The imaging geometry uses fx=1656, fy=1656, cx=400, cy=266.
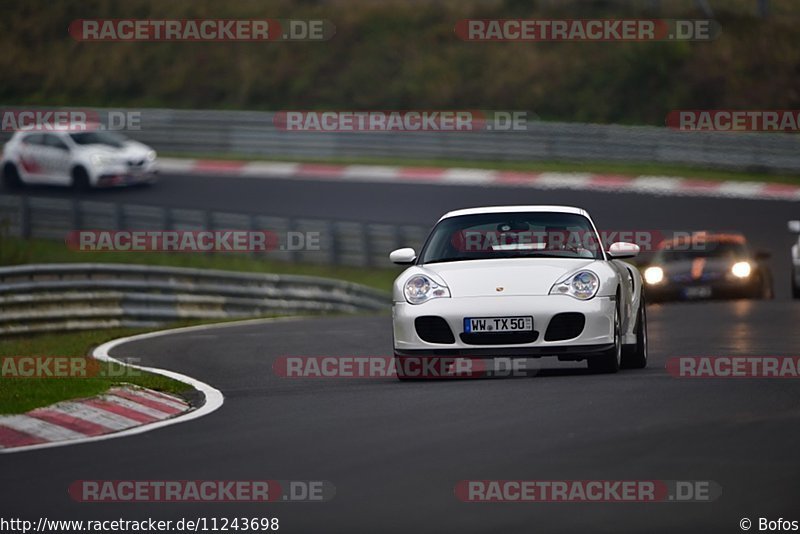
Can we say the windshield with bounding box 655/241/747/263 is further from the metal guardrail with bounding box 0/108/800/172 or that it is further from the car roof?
the metal guardrail with bounding box 0/108/800/172

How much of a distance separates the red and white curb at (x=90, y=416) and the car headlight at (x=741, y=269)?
1370 centimetres

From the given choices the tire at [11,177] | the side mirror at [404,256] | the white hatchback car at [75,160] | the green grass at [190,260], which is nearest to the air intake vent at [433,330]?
the side mirror at [404,256]

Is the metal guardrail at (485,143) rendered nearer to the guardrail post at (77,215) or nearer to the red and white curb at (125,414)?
the guardrail post at (77,215)

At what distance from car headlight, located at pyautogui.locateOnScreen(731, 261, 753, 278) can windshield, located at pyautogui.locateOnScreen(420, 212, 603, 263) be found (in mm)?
11242

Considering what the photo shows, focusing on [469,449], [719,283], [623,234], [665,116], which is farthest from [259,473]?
[665,116]

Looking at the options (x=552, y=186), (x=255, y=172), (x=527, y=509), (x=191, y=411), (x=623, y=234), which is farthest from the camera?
(x=255, y=172)

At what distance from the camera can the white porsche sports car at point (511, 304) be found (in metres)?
11.7

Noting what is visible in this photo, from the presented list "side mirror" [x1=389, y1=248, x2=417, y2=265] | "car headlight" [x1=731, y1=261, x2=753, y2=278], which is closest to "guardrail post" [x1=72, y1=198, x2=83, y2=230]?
"car headlight" [x1=731, y1=261, x2=753, y2=278]

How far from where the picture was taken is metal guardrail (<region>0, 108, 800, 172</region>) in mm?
37188

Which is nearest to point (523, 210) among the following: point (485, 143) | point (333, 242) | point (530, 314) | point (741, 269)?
point (530, 314)

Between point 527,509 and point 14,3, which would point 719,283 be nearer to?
point 527,509

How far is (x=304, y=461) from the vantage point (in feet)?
27.3

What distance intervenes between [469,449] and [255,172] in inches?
1268

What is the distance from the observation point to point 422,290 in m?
12.0
